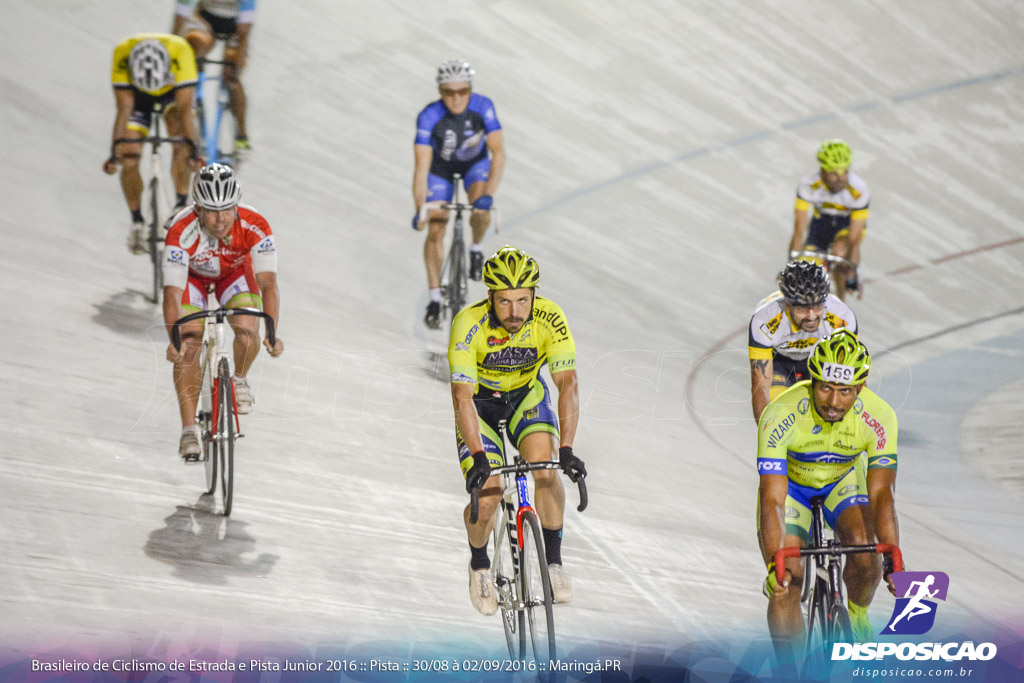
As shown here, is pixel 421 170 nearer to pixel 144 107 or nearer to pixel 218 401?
pixel 144 107

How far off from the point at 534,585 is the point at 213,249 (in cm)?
208

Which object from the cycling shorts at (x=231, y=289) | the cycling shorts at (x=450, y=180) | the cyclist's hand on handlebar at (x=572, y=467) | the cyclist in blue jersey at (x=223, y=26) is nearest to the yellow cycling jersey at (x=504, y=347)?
the cyclist's hand on handlebar at (x=572, y=467)

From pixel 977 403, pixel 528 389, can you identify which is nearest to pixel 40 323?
pixel 528 389

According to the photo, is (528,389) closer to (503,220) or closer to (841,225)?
(841,225)

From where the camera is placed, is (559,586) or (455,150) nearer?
(559,586)

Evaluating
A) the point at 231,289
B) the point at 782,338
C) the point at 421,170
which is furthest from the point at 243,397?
the point at 421,170

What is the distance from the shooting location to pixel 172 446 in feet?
19.0

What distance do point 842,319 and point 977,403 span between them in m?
3.86

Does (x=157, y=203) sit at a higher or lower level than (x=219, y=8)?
lower

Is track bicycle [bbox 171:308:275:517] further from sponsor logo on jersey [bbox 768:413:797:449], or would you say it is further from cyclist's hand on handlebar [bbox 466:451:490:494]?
sponsor logo on jersey [bbox 768:413:797:449]

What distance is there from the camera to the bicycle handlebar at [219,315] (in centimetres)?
487

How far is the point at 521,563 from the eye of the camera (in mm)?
3846

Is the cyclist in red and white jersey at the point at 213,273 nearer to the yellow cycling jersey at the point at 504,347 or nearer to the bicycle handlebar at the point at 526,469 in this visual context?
the yellow cycling jersey at the point at 504,347

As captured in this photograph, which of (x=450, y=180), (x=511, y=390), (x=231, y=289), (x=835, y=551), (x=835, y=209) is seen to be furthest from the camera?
(x=835, y=209)
